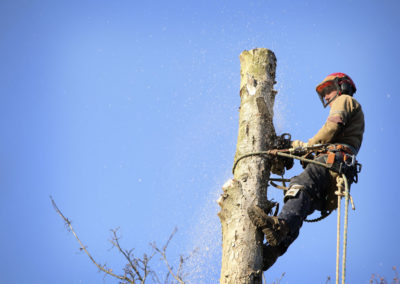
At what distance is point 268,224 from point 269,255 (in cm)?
28

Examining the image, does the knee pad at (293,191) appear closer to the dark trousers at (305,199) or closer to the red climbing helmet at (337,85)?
the dark trousers at (305,199)

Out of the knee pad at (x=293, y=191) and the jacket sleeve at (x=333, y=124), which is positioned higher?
the jacket sleeve at (x=333, y=124)

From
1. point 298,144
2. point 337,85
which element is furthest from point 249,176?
point 337,85

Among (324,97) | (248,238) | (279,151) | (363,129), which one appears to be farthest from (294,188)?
(324,97)

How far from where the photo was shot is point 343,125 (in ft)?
12.5

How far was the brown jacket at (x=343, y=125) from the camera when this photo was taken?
379 centimetres

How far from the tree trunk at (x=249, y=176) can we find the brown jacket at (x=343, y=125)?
458 millimetres

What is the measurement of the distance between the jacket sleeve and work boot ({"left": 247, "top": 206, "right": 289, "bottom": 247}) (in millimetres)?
1005

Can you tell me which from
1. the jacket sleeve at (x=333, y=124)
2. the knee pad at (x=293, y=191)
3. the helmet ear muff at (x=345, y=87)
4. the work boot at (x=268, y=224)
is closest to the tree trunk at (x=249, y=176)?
the work boot at (x=268, y=224)

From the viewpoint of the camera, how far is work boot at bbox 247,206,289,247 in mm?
3092

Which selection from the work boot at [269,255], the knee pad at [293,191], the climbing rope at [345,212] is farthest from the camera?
the knee pad at [293,191]

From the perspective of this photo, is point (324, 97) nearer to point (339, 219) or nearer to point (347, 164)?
point (347, 164)

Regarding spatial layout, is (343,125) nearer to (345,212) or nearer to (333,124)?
(333,124)

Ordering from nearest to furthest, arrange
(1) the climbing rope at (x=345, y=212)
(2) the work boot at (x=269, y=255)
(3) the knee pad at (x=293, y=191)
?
1. (1) the climbing rope at (x=345, y=212)
2. (2) the work boot at (x=269, y=255)
3. (3) the knee pad at (x=293, y=191)
